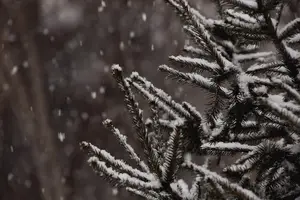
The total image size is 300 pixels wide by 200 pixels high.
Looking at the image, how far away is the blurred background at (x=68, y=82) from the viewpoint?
13.6 metres

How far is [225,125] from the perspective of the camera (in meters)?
2.55

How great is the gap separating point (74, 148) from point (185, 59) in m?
11.7

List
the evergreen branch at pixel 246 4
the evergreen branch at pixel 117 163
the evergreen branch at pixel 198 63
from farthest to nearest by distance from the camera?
the evergreen branch at pixel 198 63
the evergreen branch at pixel 246 4
the evergreen branch at pixel 117 163

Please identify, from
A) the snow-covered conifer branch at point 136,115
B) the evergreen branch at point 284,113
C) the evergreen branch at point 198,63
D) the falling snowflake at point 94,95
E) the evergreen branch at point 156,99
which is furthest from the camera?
the falling snowflake at point 94,95

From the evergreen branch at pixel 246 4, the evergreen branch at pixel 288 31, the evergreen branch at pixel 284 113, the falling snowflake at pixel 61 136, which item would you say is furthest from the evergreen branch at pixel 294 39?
the falling snowflake at pixel 61 136

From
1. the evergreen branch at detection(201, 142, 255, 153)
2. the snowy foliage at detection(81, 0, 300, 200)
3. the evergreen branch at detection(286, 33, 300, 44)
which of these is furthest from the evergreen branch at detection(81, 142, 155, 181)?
the evergreen branch at detection(286, 33, 300, 44)

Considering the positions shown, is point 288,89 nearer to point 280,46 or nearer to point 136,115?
point 280,46

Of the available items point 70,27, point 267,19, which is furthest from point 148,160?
point 70,27

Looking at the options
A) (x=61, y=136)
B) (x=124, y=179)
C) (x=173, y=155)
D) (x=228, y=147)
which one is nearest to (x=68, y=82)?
(x=61, y=136)

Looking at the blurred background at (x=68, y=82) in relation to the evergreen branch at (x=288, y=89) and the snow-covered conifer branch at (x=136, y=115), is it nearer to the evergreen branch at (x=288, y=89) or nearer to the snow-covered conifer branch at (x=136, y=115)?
the snow-covered conifer branch at (x=136, y=115)

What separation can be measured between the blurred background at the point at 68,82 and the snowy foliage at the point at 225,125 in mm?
10441

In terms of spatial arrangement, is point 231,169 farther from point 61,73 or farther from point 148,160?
point 61,73

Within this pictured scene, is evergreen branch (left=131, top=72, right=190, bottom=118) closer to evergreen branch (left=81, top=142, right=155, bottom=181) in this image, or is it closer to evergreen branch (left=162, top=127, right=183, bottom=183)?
evergreen branch (left=81, top=142, right=155, bottom=181)

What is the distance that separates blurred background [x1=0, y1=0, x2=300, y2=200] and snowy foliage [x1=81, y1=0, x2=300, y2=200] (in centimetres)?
1044
